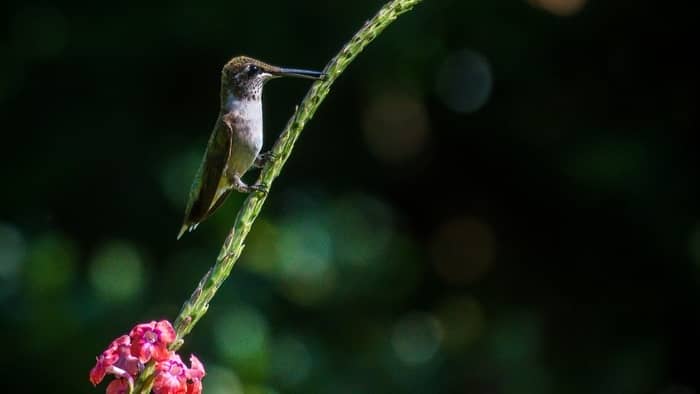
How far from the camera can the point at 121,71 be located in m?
7.61

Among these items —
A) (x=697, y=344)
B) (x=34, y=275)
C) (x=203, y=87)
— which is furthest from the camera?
(x=203, y=87)

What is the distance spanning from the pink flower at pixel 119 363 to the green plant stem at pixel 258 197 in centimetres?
2

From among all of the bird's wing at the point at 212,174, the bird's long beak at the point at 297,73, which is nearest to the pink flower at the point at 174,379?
the bird's long beak at the point at 297,73

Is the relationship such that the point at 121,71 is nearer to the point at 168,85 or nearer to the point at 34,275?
the point at 168,85

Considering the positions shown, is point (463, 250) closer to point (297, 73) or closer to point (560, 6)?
point (560, 6)

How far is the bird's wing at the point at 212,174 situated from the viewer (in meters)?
3.11

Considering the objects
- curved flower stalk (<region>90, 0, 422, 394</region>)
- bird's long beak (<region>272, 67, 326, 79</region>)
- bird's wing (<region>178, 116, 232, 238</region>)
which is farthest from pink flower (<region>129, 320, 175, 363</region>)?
bird's wing (<region>178, 116, 232, 238</region>)

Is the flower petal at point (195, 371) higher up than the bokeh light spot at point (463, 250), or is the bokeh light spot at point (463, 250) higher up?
the flower petal at point (195, 371)

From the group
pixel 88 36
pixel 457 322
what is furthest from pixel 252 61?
pixel 88 36

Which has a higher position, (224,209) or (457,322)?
(224,209)

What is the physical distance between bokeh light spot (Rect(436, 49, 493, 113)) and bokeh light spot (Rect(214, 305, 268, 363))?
1.89 m

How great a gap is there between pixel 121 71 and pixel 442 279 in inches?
87.1

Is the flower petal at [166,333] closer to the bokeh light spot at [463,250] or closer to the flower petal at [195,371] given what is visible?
the flower petal at [195,371]

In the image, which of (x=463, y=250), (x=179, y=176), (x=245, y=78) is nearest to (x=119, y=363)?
(x=245, y=78)
